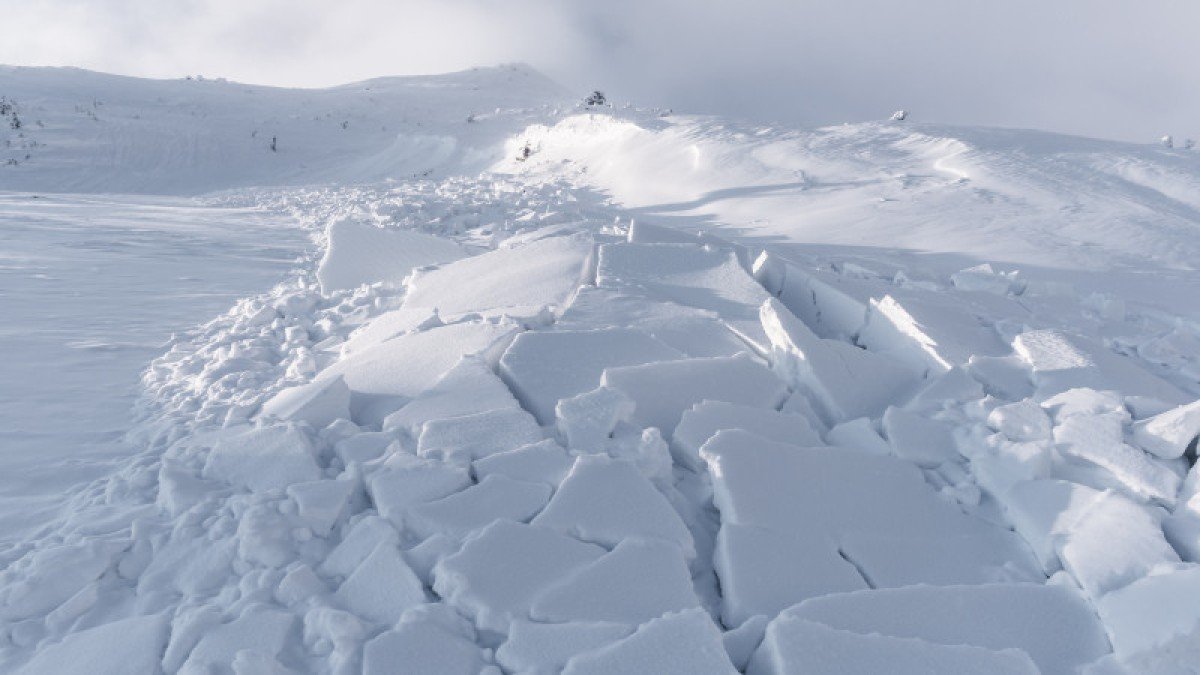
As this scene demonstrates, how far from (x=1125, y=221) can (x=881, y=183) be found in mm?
2301

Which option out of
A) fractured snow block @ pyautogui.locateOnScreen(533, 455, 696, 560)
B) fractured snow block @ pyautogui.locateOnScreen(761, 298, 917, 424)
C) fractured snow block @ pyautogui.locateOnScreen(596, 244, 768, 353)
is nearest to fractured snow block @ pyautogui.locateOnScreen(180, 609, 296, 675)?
fractured snow block @ pyautogui.locateOnScreen(533, 455, 696, 560)

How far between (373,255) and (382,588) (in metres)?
3.60

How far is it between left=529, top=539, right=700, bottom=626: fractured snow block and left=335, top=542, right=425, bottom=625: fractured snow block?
1.05ft

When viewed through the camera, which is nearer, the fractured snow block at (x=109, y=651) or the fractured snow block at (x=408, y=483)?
the fractured snow block at (x=109, y=651)

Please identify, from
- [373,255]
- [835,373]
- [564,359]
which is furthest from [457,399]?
[373,255]

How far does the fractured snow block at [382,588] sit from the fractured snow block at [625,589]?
0.32 m

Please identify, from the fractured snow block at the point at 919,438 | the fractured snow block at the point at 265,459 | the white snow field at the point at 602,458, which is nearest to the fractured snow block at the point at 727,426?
the white snow field at the point at 602,458

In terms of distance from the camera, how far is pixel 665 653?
1550mm

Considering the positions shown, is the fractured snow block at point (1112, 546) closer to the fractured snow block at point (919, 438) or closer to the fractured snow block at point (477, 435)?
the fractured snow block at point (919, 438)

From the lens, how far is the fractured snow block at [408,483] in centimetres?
206

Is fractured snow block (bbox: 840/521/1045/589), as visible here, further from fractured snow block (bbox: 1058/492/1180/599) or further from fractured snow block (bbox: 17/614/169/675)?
fractured snow block (bbox: 17/614/169/675)

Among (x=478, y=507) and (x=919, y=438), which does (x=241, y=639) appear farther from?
(x=919, y=438)

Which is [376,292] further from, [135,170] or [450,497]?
[135,170]

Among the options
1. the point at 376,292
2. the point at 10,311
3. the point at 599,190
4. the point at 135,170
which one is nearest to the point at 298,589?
the point at 376,292
